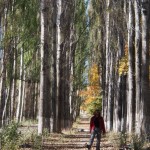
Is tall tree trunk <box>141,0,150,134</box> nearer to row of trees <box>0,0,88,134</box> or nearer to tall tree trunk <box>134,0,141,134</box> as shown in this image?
tall tree trunk <box>134,0,141,134</box>

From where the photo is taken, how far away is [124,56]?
84.4ft

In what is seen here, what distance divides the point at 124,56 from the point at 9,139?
14.3 m

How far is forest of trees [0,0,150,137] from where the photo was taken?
16047 mm

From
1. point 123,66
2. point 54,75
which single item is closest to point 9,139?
point 54,75

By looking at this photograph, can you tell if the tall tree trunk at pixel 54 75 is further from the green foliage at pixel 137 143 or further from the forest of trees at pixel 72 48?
the green foliage at pixel 137 143

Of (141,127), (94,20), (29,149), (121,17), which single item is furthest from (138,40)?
(94,20)

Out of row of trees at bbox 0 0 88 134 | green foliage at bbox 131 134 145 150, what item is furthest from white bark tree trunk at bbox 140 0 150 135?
row of trees at bbox 0 0 88 134

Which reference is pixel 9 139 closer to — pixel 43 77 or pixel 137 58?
pixel 43 77

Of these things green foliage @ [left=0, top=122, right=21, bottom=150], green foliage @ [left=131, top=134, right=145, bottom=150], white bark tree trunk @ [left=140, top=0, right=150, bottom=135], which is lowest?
green foliage @ [left=131, top=134, right=145, bottom=150]

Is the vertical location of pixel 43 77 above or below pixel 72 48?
below

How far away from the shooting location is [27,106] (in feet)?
149

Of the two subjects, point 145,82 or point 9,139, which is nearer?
point 9,139

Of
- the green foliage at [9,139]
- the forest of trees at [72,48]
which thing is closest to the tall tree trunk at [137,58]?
the forest of trees at [72,48]

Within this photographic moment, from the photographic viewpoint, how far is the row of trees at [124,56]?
14352mm
